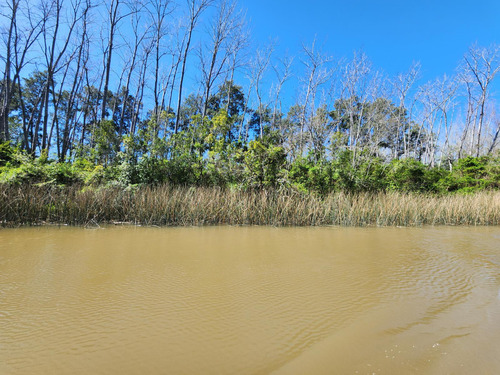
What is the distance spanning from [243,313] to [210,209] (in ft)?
16.2

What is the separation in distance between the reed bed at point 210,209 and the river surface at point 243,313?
255 cm

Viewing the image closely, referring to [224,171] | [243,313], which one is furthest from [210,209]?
[243,313]

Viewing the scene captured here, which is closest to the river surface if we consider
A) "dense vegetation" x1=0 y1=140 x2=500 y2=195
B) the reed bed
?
the reed bed

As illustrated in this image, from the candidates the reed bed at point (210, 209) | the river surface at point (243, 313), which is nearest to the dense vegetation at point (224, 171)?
the reed bed at point (210, 209)

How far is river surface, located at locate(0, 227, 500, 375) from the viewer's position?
1.21 metres

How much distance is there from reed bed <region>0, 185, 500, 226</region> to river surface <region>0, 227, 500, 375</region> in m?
2.55

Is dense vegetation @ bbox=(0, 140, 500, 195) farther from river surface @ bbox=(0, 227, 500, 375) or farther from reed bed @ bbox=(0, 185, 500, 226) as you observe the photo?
river surface @ bbox=(0, 227, 500, 375)

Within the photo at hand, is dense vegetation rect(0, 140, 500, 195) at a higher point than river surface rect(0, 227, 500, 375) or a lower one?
higher

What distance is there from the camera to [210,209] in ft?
21.4

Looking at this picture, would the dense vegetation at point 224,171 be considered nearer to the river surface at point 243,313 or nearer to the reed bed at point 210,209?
the reed bed at point 210,209

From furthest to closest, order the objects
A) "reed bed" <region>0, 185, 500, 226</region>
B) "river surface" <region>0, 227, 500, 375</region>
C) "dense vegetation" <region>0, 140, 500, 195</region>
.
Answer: "dense vegetation" <region>0, 140, 500, 195</region>, "reed bed" <region>0, 185, 500, 226</region>, "river surface" <region>0, 227, 500, 375</region>

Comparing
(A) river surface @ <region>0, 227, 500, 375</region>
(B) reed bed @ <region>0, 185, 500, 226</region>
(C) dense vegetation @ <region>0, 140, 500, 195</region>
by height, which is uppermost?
Result: (C) dense vegetation @ <region>0, 140, 500, 195</region>

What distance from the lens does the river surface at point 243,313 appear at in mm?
1211

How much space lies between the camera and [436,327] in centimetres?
154
